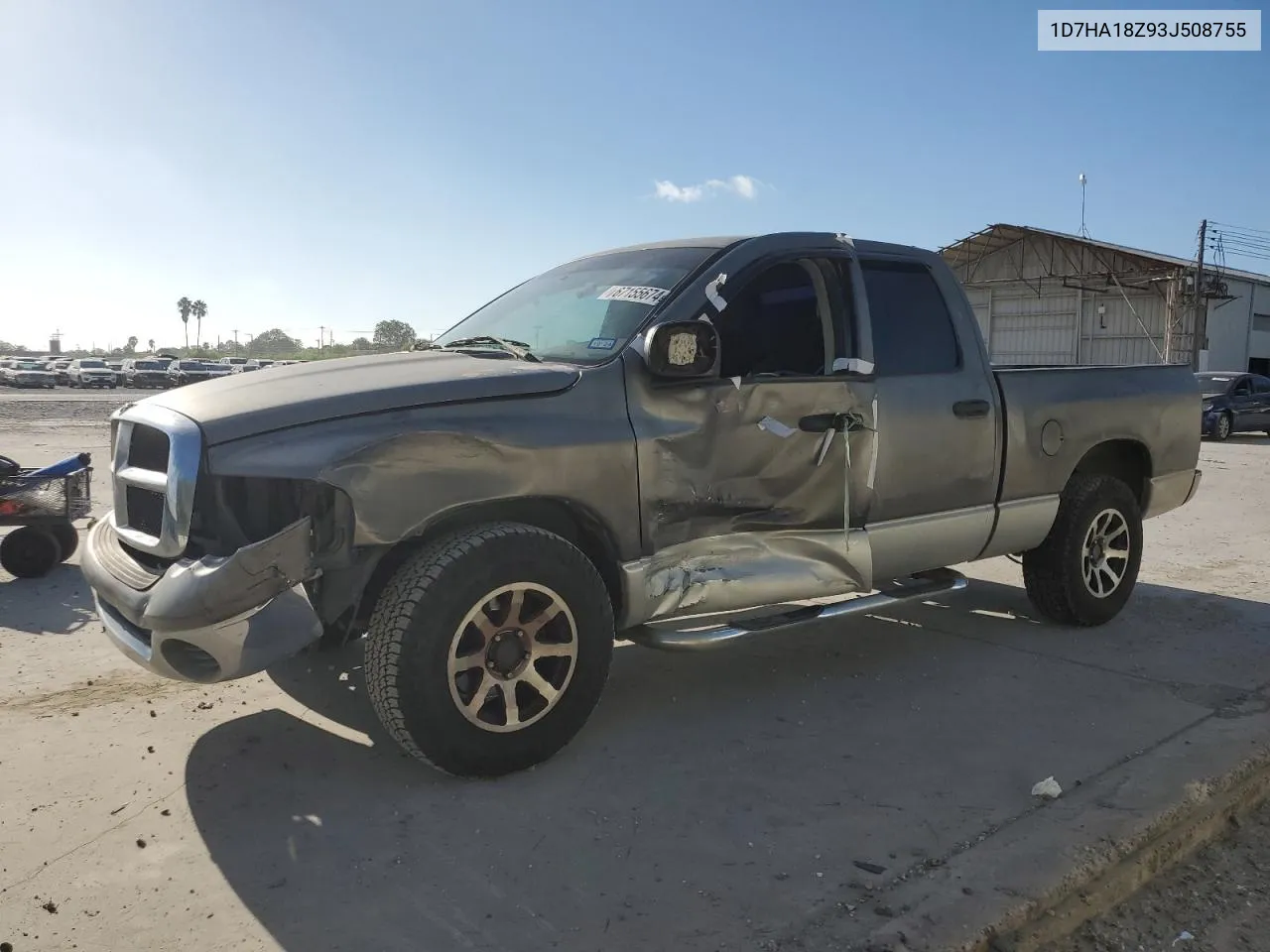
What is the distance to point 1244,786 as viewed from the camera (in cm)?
357

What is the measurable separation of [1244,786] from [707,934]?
2233 millimetres

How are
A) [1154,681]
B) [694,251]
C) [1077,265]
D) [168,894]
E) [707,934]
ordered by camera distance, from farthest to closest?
[1077,265] → [1154,681] → [694,251] → [168,894] → [707,934]

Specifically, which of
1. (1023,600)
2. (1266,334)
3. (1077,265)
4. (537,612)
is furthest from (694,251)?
(1266,334)

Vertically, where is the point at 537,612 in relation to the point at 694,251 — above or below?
below

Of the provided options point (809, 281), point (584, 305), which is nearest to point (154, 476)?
point (584, 305)

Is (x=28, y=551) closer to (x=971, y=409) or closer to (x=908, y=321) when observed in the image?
(x=908, y=321)

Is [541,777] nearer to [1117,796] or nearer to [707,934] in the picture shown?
[707,934]

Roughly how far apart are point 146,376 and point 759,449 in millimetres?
56817

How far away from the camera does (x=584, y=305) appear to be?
4363 mm

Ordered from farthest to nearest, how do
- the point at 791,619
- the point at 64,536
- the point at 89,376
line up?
the point at 89,376
the point at 64,536
the point at 791,619

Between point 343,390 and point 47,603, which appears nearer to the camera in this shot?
point 343,390

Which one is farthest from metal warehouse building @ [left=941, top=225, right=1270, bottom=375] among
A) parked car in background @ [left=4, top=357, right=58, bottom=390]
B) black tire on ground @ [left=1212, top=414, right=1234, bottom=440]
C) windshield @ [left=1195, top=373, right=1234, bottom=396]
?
parked car in background @ [left=4, top=357, right=58, bottom=390]

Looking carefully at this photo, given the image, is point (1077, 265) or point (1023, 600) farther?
point (1077, 265)

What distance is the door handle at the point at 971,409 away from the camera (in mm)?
4859
